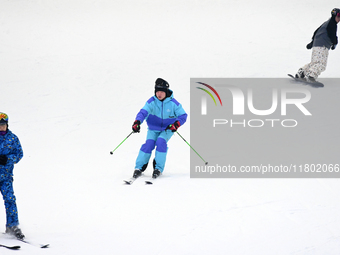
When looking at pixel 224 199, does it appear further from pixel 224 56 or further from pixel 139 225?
pixel 224 56

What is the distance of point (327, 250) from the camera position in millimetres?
Answer: 4230

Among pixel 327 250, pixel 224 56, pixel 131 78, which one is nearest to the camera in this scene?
pixel 327 250

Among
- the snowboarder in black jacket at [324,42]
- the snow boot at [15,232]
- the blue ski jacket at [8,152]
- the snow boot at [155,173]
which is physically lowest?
the snow boot at [15,232]

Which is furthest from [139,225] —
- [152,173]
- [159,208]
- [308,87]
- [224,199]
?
A: [308,87]

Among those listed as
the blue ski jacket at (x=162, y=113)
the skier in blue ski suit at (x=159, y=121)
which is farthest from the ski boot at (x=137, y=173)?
the blue ski jacket at (x=162, y=113)

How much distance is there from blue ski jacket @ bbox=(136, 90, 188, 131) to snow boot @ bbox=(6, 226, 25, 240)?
8.42 ft

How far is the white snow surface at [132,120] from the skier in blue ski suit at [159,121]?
1.05ft

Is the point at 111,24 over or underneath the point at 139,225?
over

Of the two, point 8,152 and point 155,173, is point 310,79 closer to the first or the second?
point 155,173

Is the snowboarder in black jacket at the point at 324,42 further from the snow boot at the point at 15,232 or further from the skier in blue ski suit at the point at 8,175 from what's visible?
the snow boot at the point at 15,232

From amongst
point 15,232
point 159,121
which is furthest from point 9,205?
point 159,121

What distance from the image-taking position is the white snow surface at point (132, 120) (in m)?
4.62

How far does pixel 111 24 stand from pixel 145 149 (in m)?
9.56

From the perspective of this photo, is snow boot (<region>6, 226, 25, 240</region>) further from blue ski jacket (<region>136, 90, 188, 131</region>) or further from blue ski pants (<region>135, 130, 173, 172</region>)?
blue ski jacket (<region>136, 90, 188, 131</region>)
